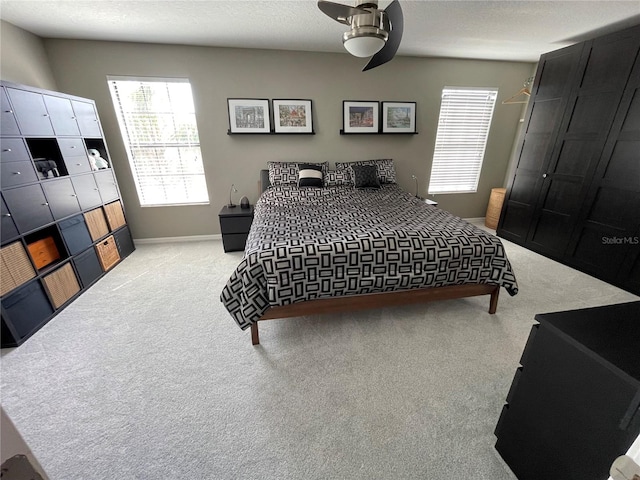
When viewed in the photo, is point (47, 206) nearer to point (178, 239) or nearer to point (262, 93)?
point (178, 239)

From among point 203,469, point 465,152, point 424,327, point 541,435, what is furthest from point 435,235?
point 465,152

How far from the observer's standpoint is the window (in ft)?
10.1

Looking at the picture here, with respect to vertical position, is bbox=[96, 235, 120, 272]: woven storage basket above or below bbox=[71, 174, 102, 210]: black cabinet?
below

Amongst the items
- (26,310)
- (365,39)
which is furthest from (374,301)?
(26,310)

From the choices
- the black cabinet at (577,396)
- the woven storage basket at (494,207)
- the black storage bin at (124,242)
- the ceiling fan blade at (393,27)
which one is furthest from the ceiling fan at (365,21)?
the woven storage basket at (494,207)

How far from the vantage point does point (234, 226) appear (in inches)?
127

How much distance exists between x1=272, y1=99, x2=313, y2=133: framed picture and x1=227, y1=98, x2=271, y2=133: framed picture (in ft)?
0.38

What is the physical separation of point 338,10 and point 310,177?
191 centimetres

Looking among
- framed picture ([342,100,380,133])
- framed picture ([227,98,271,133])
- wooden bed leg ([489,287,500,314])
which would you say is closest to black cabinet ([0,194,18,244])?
framed picture ([227,98,271,133])

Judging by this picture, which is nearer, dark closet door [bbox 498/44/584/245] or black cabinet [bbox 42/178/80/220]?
black cabinet [bbox 42/178/80/220]

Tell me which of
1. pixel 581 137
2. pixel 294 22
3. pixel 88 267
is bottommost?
pixel 88 267

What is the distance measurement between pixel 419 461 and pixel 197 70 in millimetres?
4022

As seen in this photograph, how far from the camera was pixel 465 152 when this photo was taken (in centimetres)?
407

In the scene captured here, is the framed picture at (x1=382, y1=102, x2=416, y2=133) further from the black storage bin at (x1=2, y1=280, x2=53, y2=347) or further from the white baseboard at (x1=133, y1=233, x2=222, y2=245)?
the black storage bin at (x1=2, y1=280, x2=53, y2=347)
